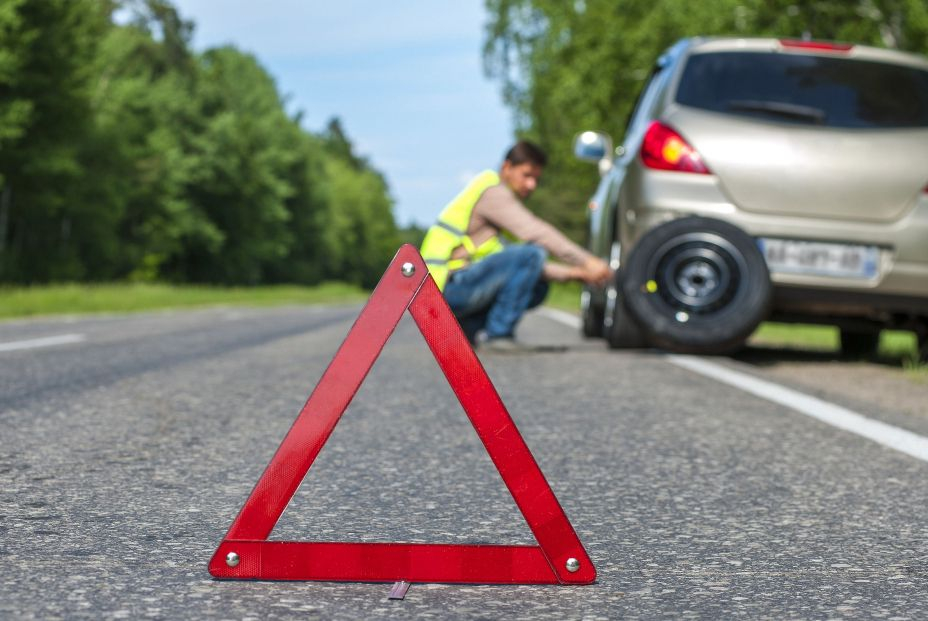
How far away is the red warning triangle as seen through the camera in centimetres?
288

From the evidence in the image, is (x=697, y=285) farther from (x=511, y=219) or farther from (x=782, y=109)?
(x=511, y=219)

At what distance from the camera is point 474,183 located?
8.66 metres

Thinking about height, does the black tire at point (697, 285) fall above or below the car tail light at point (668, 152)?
below

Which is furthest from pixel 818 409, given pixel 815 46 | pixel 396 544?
pixel 396 544

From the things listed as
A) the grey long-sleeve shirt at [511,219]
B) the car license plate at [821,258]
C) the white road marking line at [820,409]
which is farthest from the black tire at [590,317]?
the car license plate at [821,258]

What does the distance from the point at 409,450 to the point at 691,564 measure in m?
1.85

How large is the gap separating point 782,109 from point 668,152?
2.31ft

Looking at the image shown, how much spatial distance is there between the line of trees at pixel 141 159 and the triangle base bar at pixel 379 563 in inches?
1220

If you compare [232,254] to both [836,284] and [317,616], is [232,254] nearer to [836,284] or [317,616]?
[836,284]

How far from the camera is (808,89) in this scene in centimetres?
766

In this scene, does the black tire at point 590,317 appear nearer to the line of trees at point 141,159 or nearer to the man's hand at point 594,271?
the man's hand at point 594,271

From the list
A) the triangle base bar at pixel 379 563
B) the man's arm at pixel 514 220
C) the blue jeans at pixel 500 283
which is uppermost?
the man's arm at pixel 514 220

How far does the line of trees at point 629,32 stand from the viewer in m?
23.8

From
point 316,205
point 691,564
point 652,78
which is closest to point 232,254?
point 316,205
